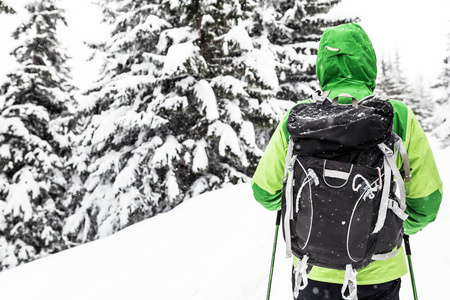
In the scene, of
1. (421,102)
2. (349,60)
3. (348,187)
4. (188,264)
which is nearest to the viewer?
(348,187)

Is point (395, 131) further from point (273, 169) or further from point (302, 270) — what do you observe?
point (302, 270)

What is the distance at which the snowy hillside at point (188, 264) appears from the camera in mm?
4160

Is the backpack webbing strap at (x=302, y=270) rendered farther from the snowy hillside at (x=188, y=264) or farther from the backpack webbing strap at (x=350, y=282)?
the snowy hillside at (x=188, y=264)

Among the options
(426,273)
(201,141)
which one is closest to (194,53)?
(201,141)

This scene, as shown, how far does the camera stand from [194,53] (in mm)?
9039

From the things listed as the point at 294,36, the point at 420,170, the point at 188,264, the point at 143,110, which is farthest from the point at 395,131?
the point at 294,36

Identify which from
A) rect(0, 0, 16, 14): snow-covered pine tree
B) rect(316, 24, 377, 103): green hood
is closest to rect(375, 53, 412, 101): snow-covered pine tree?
rect(0, 0, 16, 14): snow-covered pine tree

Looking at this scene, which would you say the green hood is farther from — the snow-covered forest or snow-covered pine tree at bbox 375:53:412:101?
snow-covered pine tree at bbox 375:53:412:101

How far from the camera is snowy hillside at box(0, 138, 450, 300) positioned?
416cm

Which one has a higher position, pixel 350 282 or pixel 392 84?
pixel 350 282

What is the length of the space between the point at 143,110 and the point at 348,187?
9393mm

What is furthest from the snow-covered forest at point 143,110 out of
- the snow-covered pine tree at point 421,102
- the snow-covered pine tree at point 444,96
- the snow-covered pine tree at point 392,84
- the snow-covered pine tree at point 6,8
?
the snow-covered pine tree at point 421,102

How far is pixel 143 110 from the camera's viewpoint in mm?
10242

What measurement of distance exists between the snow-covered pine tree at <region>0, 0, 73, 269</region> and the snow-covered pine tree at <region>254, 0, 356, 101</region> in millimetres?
9268
